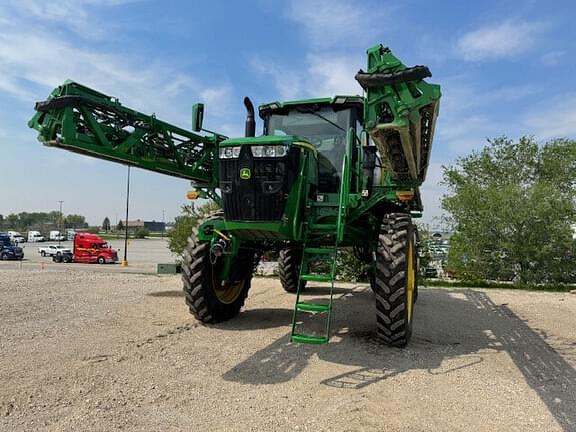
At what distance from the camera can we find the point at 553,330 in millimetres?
7457

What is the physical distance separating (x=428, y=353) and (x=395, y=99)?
3.14 metres

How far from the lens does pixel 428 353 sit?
225 inches

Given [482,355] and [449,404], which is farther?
[482,355]

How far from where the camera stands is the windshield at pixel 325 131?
22.6 feet

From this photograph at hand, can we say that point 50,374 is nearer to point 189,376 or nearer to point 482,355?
point 189,376

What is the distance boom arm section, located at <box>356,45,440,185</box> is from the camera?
4387 mm

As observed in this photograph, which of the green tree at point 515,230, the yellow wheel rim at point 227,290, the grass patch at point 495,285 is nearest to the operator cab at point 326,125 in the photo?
the yellow wheel rim at point 227,290

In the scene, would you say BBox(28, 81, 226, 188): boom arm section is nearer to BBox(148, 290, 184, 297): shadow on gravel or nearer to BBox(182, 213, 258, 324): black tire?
BBox(182, 213, 258, 324): black tire

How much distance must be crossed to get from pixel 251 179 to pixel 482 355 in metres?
3.56

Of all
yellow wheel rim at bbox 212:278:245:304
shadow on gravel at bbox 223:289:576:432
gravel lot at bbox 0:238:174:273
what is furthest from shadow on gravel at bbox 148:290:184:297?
gravel lot at bbox 0:238:174:273

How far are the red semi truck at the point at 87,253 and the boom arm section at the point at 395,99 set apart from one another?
112 ft

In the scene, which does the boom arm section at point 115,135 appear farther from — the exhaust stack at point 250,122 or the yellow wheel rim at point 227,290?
the yellow wheel rim at point 227,290

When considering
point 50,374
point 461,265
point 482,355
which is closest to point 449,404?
point 482,355

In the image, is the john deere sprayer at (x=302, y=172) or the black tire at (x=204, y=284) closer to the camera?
the john deere sprayer at (x=302, y=172)
